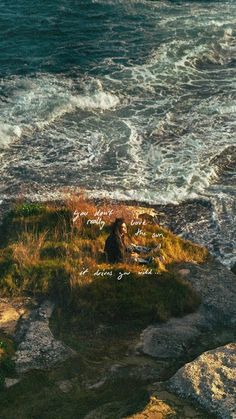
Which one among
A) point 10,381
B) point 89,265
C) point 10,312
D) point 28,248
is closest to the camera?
point 10,381

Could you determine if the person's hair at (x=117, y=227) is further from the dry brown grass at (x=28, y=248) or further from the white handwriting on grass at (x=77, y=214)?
the dry brown grass at (x=28, y=248)

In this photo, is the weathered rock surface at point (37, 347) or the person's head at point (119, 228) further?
the person's head at point (119, 228)

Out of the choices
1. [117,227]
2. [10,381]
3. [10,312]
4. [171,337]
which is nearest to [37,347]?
[10,381]

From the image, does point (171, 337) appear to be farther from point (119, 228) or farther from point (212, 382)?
point (119, 228)

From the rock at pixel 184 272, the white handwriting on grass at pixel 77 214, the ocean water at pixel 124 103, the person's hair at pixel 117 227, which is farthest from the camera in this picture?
the ocean water at pixel 124 103

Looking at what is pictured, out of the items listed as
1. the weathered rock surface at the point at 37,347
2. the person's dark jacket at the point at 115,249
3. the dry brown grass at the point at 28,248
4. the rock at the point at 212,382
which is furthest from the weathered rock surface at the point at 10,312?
the rock at the point at 212,382

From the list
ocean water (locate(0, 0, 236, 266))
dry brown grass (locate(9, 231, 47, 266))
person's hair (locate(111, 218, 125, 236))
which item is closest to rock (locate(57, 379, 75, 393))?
dry brown grass (locate(9, 231, 47, 266))

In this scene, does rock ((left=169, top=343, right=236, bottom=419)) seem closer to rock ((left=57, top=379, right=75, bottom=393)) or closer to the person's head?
rock ((left=57, top=379, right=75, bottom=393))
